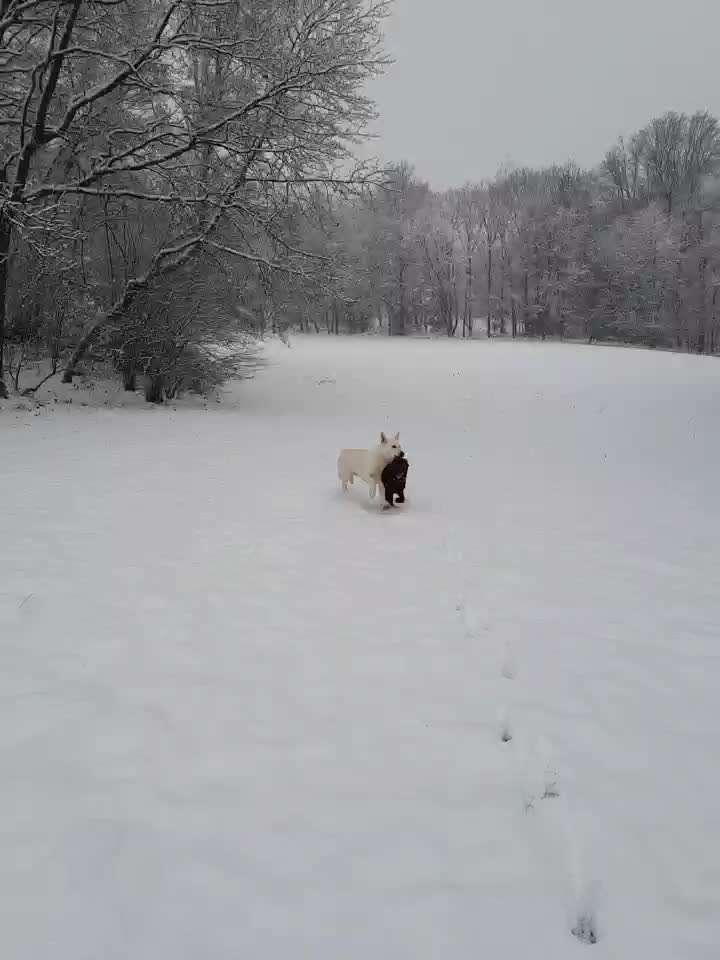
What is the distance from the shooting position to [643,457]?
1098cm

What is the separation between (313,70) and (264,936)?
14.7 m

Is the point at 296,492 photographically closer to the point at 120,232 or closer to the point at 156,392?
the point at 156,392

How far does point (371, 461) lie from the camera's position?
273 inches

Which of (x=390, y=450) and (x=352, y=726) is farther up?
(x=390, y=450)

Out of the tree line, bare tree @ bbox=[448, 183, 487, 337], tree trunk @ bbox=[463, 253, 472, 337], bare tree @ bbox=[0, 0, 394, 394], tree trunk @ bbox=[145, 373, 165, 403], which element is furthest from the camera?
bare tree @ bbox=[448, 183, 487, 337]

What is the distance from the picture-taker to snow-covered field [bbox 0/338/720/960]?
6.19ft

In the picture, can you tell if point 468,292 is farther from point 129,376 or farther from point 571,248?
point 129,376

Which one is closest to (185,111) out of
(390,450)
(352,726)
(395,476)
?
(390,450)

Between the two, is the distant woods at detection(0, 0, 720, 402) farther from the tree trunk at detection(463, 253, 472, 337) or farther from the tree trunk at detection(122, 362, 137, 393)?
the tree trunk at detection(463, 253, 472, 337)

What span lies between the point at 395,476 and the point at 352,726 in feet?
13.6

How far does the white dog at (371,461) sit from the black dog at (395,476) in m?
0.06

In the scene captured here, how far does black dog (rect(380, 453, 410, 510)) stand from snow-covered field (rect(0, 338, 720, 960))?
38cm

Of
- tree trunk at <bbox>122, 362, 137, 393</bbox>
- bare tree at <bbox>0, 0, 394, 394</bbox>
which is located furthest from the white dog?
tree trunk at <bbox>122, 362, 137, 393</bbox>

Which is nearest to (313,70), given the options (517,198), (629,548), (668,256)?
(629,548)
